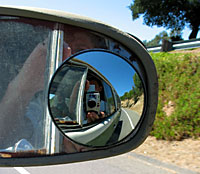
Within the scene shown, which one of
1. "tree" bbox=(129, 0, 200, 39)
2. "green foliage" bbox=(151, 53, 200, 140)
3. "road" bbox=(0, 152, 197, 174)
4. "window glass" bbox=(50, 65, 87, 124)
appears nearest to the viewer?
"window glass" bbox=(50, 65, 87, 124)

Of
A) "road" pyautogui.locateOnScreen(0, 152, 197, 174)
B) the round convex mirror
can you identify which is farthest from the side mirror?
"road" pyautogui.locateOnScreen(0, 152, 197, 174)

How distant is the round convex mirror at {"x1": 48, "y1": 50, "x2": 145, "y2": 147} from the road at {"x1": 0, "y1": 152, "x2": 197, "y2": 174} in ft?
11.3

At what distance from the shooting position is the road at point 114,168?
167 inches

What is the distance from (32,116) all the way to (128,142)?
1.35 feet

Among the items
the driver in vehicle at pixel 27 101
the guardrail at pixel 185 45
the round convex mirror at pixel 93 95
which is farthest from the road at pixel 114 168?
the guardrail at pixel 185 45

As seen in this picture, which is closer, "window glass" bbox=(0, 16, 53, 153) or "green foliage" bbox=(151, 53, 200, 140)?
"window glass" bbox=(0, 16, 53, 153)

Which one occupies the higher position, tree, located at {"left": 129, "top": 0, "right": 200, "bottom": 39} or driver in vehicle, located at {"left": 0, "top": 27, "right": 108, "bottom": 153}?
tree, located at {"left": 129, "top": 0, "right": 200, "bottom": 39}

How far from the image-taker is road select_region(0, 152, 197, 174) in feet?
13.9

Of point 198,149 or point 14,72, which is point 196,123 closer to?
point 198,149

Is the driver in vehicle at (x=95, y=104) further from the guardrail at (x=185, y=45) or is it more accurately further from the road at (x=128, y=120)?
the guardrail at (x=185, y=45)

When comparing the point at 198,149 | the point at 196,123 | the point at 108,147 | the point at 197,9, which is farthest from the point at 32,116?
the point at 197,9

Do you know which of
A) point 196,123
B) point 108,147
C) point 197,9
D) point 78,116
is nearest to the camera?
point 78,116

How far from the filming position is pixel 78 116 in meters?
0.92

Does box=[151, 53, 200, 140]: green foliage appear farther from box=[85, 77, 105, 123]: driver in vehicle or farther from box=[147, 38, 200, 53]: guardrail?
box=[147, 38, 200, 53]: guardrail
